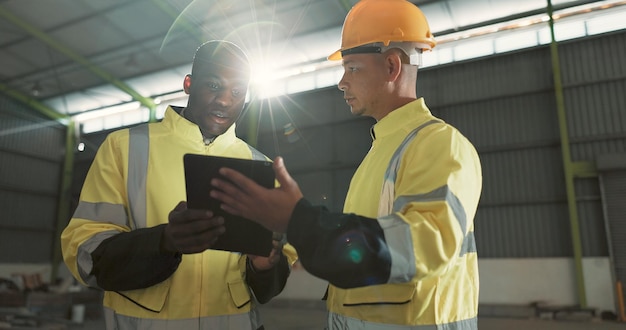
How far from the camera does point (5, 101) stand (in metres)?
19.5

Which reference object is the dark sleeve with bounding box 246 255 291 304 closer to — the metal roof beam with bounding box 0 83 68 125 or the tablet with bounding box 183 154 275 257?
the tablet with bounding box 183 154 275 257

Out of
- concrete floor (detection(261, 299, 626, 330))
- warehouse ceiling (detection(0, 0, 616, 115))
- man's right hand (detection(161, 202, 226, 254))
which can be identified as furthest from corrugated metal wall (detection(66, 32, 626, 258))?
man's right hand (detection(161, 202, 226, 254))

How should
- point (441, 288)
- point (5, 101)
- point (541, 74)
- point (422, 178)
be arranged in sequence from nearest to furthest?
point (422, 178) → point (441, 288) → point (541, 74) → point (5, 101)

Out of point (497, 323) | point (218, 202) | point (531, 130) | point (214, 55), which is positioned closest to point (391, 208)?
point (218, 202)

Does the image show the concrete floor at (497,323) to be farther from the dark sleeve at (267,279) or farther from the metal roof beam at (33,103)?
the metal roof beam at (33,103)

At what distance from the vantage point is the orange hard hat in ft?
5.90

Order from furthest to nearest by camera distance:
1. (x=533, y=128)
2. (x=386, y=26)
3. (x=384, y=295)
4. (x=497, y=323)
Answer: (x=533, y=128) < (x=497, y=323) < (x=386, y=26) < (x=384, y=295)

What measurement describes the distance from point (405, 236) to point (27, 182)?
22.4 m

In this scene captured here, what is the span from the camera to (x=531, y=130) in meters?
12.7

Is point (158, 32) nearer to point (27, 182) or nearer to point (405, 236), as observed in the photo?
point (27, 182)

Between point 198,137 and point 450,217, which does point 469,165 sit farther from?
point 198,137

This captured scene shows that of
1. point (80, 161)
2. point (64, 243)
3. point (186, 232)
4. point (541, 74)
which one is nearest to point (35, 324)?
point (64, 243)

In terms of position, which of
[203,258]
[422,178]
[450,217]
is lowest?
[203,258]

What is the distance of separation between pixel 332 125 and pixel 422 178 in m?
14.6
